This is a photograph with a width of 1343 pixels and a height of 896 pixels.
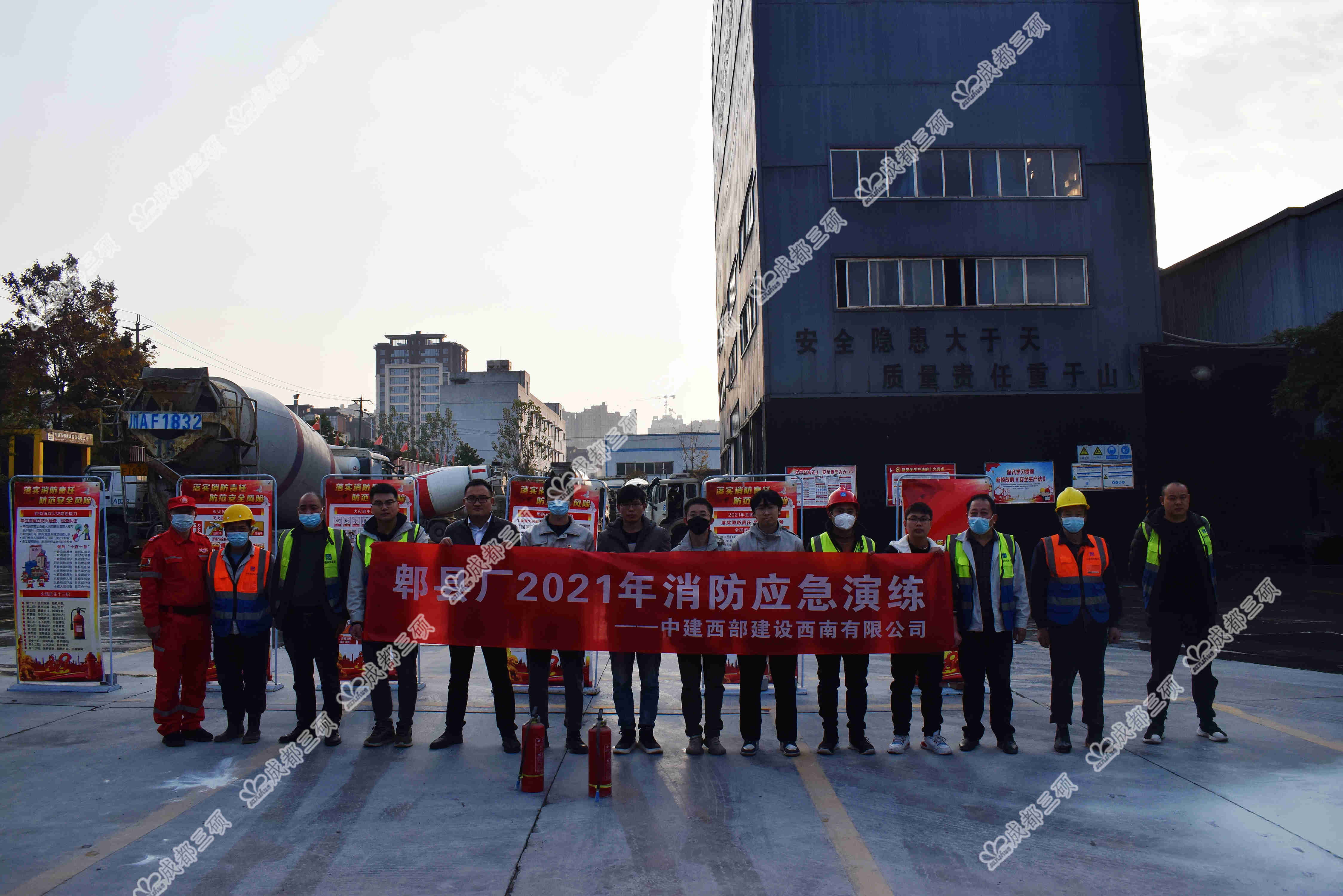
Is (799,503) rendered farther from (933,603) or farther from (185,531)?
(185,531)

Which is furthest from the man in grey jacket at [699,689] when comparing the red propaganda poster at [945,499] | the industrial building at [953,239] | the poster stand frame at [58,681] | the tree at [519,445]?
the tree at [519,445]

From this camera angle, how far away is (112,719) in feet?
24.5

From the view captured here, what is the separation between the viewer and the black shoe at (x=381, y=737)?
6.64 m

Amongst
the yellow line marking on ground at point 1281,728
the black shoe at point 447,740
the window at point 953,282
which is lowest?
the yellow line marking on ground at point 1281,728

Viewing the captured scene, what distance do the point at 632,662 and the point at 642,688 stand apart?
0.77 ft

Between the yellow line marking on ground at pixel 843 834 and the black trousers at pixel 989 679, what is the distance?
134 cm

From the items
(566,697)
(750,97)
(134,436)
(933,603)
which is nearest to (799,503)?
(933,603)

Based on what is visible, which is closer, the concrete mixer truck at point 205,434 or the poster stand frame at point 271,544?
the poster stand frame at point 271,544

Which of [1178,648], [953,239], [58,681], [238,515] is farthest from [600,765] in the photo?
[953,239]

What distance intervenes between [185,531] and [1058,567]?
23.5 ft

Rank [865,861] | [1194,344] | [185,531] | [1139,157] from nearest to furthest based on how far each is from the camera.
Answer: [865,861] → [185,531] → [1139,157] → [1194,344]

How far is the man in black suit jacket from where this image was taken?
661 centimetres

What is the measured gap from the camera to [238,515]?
6.91 meters

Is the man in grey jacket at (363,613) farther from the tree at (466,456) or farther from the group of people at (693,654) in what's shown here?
the tree at (466,456)
